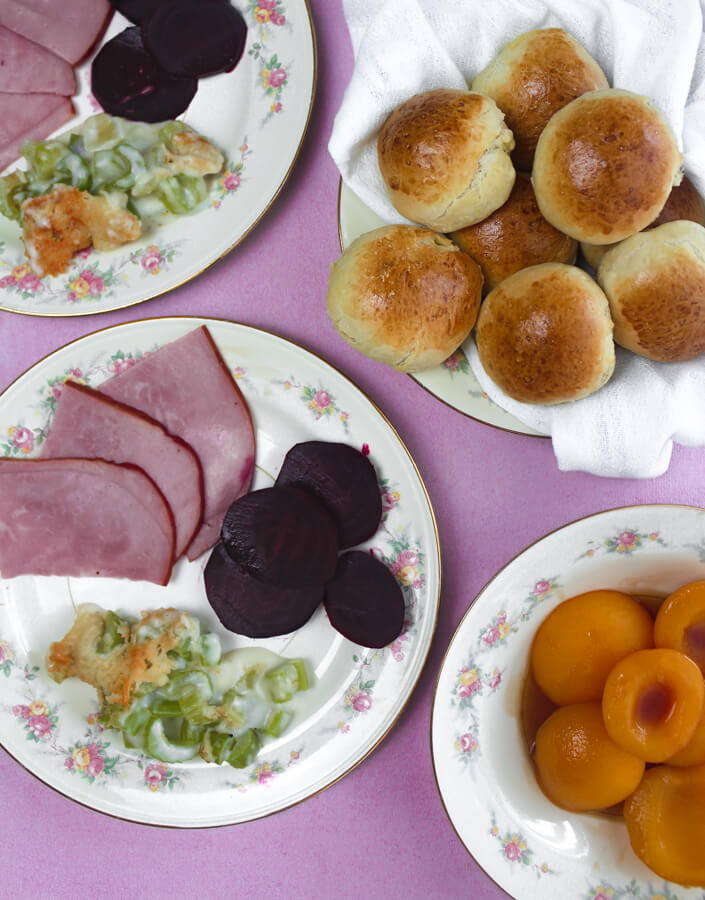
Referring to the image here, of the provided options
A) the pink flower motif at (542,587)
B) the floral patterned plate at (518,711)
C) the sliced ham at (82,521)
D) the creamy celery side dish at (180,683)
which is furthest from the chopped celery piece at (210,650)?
the pink flower motif at (542,587)

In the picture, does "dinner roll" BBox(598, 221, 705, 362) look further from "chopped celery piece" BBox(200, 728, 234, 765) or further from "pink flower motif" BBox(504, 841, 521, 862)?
"chopped celery piece" BBox(200, 728, 234, 765)

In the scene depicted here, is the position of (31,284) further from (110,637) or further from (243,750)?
(243,750)

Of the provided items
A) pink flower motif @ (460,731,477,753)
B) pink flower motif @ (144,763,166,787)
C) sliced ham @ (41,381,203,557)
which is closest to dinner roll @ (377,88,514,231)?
sliced ham @ (41,381,203,557)

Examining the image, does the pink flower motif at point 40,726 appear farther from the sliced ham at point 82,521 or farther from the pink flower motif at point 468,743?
the pink flower motif at point 468,743

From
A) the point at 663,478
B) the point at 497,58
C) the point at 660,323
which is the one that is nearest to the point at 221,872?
the point at 663,478

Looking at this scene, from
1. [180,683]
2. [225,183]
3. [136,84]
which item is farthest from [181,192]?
[180,683]

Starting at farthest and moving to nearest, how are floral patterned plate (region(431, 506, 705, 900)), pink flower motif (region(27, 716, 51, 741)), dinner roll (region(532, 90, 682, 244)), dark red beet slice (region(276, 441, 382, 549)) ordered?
pink flower motif (region(27, 716, 51, 741)) → dark red beet slice (region(276, 441, 382, 549)) → floral patterned plate (region(431, 506, 705, 900)) → dinner roll (region(532, 90, 682, 244))
